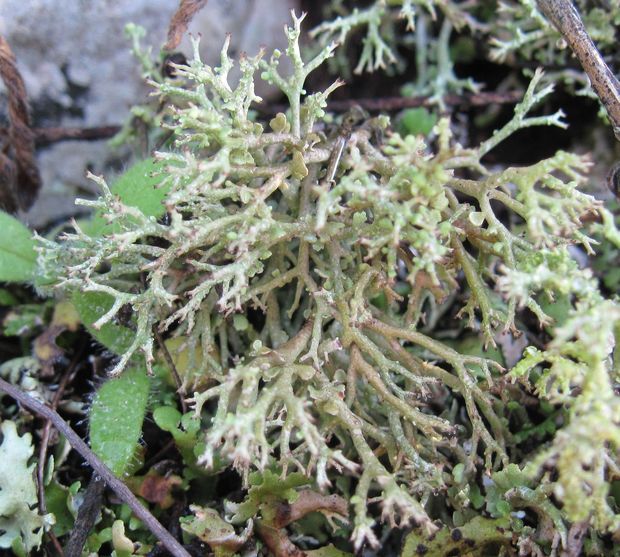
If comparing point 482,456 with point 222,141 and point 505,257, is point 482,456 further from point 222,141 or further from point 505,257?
point 222,141

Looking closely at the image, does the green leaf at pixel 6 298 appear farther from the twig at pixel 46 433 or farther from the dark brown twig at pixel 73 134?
the dark brown twig at pixel 73 134

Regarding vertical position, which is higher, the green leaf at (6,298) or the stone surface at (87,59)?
the stone surface at (87,59)

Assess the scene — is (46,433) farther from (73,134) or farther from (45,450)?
(73,134)

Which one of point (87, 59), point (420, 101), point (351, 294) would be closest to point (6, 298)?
point (87, 59)

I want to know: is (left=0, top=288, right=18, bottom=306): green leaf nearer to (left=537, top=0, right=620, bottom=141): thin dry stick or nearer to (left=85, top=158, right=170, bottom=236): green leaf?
(left=85, top=158, right=170, bottom=236): green leaf

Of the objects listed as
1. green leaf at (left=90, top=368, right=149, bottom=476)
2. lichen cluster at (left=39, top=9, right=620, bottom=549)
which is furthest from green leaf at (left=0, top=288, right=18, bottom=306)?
green leaf at (left=90, top=368, right=149, bottom=476)

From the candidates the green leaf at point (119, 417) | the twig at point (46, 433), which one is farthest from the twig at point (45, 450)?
the green leaf at point (119, 417)

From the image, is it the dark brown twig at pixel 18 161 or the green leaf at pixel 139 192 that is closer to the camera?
the green leaf at pixel 139 192
